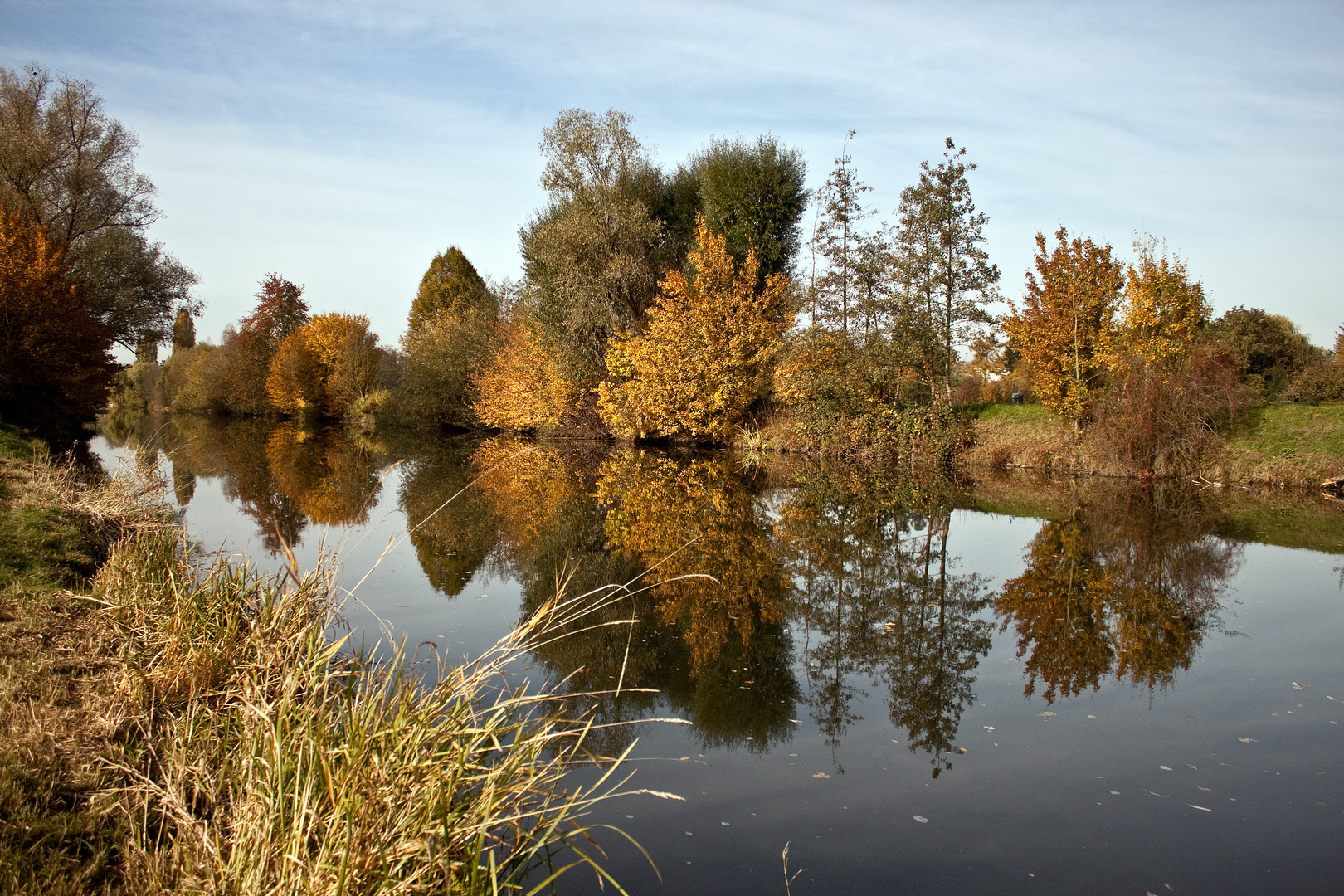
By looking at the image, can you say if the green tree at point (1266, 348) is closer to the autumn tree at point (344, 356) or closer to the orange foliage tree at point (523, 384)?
the orange foliage tree at point (523, 384)

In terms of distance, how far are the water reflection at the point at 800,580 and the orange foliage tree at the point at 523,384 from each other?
1344 centimetres

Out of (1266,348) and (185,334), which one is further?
(185,334)

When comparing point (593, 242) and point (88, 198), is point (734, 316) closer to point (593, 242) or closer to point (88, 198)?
point (593, 242)

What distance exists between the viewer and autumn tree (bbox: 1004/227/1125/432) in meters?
20.1

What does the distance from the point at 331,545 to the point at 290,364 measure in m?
42.7

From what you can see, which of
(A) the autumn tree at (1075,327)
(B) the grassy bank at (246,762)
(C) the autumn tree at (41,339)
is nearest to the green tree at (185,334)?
(C) the autumn tree at (41,339)

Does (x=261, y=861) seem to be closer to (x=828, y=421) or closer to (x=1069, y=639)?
(x=1069, y=639)

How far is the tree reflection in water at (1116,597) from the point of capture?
617cm

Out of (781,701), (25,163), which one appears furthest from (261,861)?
(25,163)

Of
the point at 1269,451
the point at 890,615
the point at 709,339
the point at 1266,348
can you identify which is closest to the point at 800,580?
the point at 890,615

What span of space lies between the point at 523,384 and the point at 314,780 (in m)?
30.9

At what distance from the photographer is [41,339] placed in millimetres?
18688

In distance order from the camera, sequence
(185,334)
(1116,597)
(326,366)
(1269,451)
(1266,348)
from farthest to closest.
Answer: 1. (185,334)
2. (326,366)
3. (1266,348)
4. (1269,451)
5. (1116,597)

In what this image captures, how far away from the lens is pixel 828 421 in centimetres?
2348
